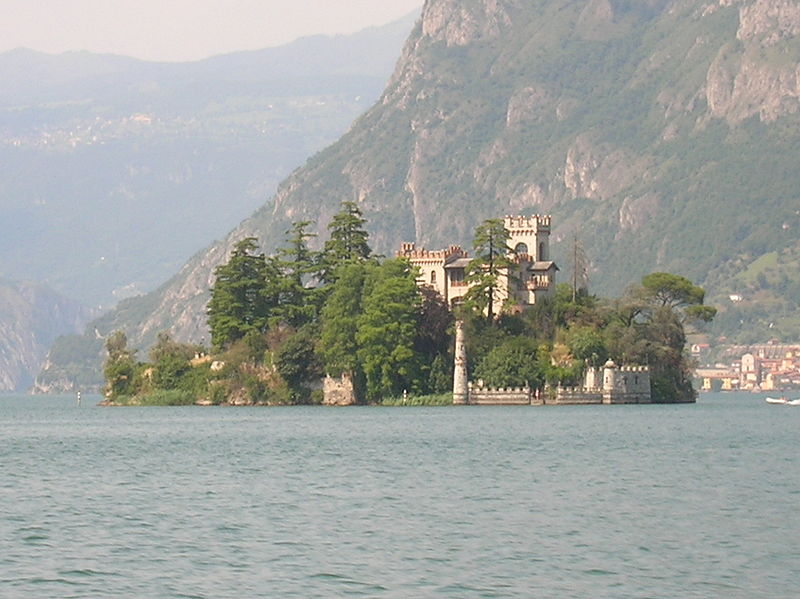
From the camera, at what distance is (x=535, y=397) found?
14862 centimetres

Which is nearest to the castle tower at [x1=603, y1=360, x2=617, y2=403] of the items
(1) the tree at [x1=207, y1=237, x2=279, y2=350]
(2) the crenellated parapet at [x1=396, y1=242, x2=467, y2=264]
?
(2) the crenellated parapet at [x1=396, y1=242, x2=467, y2=264]

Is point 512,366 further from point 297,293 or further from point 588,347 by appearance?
point 297,293

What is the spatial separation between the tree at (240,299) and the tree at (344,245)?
446cm

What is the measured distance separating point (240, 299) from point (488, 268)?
2310 cm

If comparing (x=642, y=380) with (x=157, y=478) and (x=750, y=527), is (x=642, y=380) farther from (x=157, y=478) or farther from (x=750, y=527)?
(x=750, y=527)

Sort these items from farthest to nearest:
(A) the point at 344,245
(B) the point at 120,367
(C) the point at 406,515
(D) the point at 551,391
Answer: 1. (B) the point at 120,367
2. (A) the point at 344,245
3. (D) the point at 551,391
4. (C) the point at 406,515

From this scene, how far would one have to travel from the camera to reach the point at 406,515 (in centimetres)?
6412

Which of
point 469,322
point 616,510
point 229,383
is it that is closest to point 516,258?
point 469,322

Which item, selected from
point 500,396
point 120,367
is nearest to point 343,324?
point 500,396

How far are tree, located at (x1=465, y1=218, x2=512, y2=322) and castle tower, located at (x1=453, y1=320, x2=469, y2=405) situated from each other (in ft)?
13.8

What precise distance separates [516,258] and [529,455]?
226ft

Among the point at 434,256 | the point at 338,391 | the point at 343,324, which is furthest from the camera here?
the point at 434,256

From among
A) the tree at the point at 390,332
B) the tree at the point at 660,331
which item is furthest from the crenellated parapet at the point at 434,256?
the tree at the point at 660,331

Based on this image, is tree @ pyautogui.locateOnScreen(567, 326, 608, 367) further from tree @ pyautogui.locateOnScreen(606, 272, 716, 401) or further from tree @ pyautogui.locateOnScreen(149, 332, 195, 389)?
tree @ pyautogui.locateOnScreen(149, 332, 195, 389)
